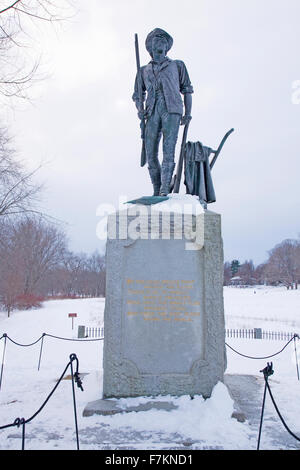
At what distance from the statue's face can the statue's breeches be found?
2.42 feet

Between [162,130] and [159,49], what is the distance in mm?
1490

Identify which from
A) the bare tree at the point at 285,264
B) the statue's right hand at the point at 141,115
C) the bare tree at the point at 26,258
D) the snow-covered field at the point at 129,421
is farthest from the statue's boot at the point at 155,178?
the bare tree at the point at 285,264

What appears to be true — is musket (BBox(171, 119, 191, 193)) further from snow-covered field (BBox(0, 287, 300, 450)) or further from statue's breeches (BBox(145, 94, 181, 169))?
snow-covered field (BBox(0, 287, 300, 450))

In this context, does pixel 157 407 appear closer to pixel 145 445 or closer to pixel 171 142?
pixel 145 445

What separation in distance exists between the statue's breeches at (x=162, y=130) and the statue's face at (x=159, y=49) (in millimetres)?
737

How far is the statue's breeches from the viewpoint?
6.01 meters

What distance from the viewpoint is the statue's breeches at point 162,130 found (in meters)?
6.01

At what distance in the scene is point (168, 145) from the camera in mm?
6035

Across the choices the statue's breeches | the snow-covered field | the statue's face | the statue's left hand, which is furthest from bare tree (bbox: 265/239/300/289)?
the snow-covered field

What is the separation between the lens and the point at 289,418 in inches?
182

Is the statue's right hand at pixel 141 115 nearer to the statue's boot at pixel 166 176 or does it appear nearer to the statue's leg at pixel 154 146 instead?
the statue's leg at pixel 154 146

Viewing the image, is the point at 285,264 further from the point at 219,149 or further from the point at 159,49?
the point at 159,49
